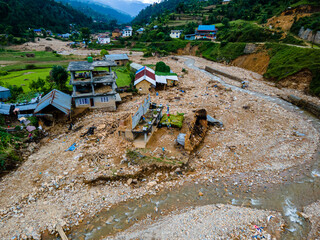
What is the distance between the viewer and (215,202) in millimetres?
11844

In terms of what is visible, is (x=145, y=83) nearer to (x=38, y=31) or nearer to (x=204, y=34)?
(x=204, y=34)

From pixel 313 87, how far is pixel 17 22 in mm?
146023

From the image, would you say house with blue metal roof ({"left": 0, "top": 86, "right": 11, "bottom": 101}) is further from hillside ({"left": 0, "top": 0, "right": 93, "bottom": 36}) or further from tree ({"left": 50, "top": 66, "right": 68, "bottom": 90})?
hillside ({"left": 0, "top": 0, "right": 93, "bottom": 36})

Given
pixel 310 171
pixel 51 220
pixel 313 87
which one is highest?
pixel 313 87

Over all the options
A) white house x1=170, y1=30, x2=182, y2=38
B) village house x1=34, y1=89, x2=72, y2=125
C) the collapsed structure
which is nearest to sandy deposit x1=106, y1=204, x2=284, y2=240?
the collapsed structure

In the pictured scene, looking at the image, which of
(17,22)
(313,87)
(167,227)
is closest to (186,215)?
(167,227)

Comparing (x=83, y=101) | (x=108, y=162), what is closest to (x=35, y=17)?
(x=83, y=101)

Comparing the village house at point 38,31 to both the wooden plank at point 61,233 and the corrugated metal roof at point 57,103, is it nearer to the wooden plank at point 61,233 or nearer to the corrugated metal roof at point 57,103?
the corrugated metal roof at point 57,103

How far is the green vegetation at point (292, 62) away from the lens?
2848 centimetres

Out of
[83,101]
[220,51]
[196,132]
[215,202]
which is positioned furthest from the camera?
[220,51]

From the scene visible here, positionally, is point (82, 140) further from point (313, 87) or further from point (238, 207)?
point (313, 87)

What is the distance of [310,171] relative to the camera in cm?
1454

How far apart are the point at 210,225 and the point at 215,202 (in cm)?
192

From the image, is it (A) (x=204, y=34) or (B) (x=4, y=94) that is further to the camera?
(A) (x=204, y=34)
